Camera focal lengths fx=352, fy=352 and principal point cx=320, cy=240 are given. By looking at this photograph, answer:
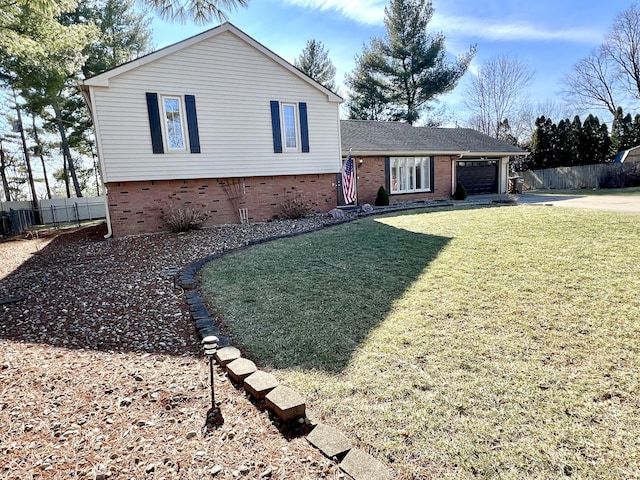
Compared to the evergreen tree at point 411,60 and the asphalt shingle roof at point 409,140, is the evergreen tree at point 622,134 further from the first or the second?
the evergreen tree at point 411,60

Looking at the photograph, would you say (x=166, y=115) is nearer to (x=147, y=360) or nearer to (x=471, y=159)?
(x=147, y=360)

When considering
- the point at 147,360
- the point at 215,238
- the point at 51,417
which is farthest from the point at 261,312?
the point at 215,238

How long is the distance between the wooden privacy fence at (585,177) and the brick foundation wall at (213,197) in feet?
59.0

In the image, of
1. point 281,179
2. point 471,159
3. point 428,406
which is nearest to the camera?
point 428,406

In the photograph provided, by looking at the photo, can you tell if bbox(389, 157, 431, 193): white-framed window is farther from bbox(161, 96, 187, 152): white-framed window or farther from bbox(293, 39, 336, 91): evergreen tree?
bbox(293, 39, 336, 91): evergreen tree

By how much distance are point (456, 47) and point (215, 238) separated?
83.7 feet

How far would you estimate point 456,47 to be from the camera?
25.8 metres

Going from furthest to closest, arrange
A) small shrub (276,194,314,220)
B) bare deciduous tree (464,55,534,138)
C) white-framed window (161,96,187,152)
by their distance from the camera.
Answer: bare deciduous tree (464,55,534,138), small shrub (276,194,314,220), white-framed window (161,96,187,152)

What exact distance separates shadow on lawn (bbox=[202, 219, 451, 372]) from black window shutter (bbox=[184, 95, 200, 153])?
4689mm

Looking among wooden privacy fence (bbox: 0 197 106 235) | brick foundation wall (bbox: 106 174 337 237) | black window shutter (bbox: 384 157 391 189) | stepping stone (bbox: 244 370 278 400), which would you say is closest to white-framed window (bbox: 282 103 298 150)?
brick foundation wall (bbox: 106 174 337 237)

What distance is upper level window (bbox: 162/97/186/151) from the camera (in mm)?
10070

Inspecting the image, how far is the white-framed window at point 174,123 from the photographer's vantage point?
10055 millimetres

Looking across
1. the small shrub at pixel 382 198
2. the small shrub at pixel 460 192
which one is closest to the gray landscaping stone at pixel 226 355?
the small shrub at pixel 382 198

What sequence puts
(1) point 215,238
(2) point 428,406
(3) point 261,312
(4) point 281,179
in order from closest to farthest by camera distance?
1. (2) point 428,406
2. (3) point 261,312
3. (1) point 215,238
4. (4) point 281,179
